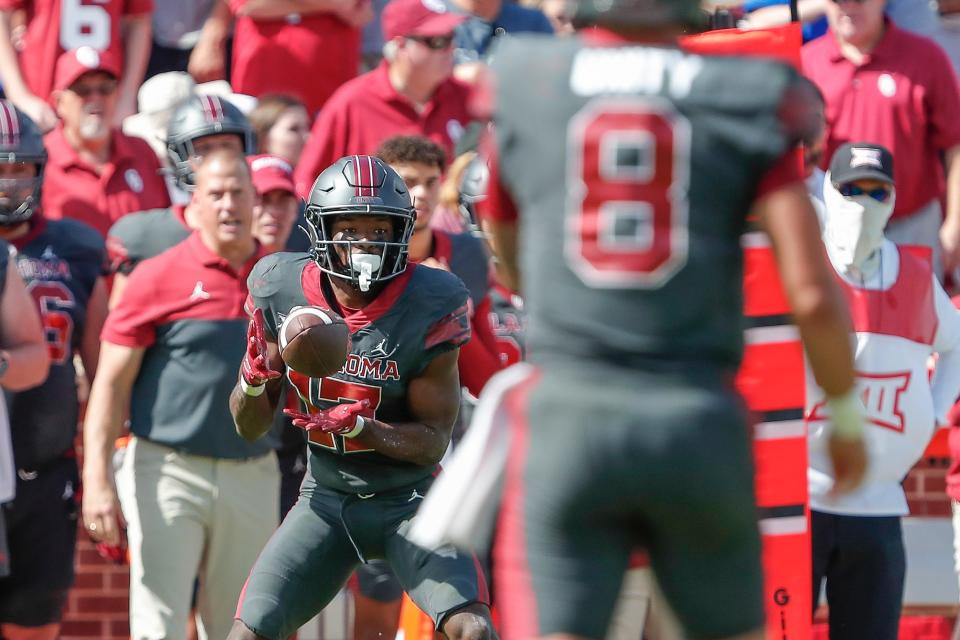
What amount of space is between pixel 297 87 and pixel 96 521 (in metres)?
2.90

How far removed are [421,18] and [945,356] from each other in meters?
2.77

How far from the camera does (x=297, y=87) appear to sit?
8.24 meters

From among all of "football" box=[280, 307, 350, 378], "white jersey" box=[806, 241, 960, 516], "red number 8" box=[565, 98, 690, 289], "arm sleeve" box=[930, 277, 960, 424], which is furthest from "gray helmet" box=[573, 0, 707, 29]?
"arm sleeve" box=[930, 277, 960, 424]

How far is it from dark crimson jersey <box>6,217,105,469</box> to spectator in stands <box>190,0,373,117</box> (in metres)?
1.84

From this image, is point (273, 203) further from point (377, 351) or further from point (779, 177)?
point (779, 177)

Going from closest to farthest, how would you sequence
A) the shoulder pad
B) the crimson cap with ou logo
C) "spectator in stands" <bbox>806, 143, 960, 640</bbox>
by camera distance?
the shoulder pad < "spectator in stands" <bbox>806, 143, 960, 640</bbox> < the crimson cap with ou logo

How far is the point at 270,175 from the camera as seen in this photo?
21.4 ft

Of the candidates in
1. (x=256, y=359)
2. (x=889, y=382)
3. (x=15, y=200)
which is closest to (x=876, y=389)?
(x=889, y=382)

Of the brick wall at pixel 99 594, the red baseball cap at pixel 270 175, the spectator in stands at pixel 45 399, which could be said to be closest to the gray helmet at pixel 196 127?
the red baseball cap at pixel 270 175

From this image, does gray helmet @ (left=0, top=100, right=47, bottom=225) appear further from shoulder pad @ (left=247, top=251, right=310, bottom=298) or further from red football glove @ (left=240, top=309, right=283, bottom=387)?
red football glove @ (left=240, top=309, right=283, bottom=387)

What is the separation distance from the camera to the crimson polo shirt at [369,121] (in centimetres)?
754

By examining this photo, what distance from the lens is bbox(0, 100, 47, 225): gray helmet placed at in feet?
20.9

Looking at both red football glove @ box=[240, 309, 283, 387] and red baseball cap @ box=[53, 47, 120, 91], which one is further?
red baseball cap @ box=[53, 47, 120, 91]

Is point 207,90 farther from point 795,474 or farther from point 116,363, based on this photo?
point 795,474
